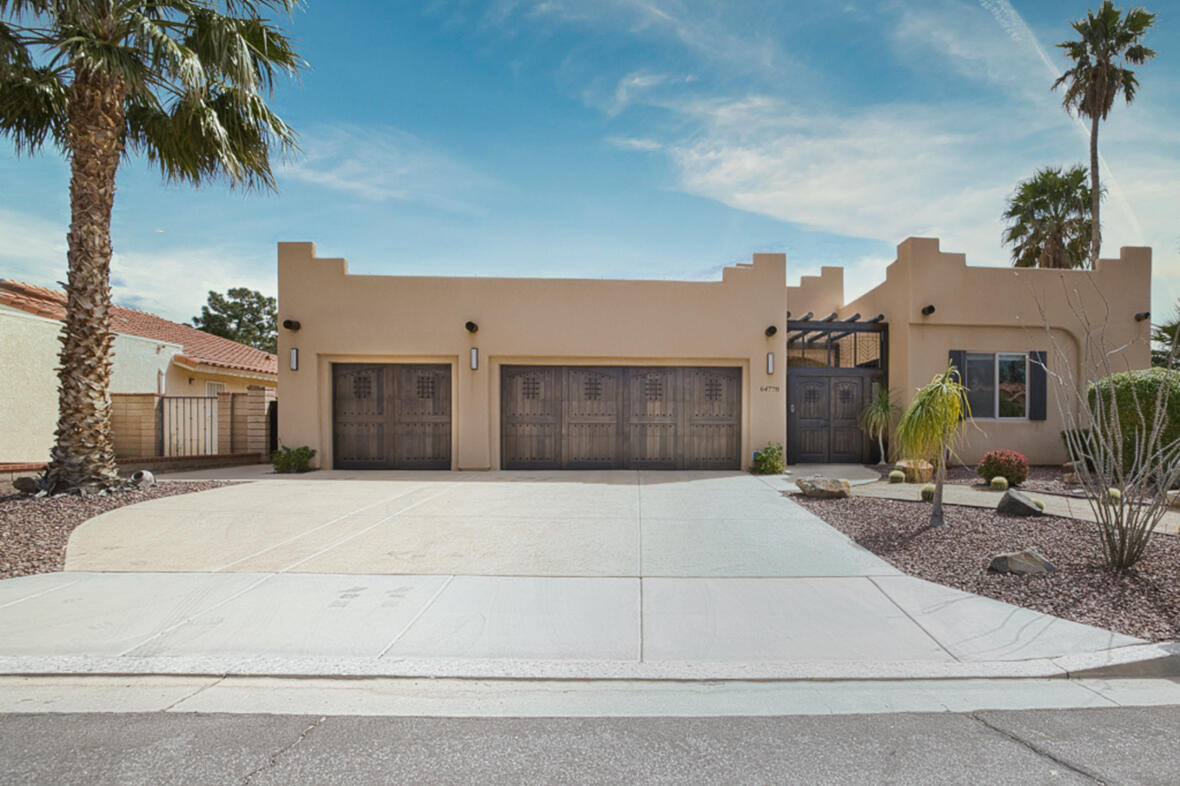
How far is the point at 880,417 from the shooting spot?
12.8m

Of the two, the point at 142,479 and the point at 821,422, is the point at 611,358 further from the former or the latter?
the point at 142,479

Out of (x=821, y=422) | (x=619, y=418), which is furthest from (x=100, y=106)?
(x=821, y=422)

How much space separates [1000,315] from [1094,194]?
8631mm

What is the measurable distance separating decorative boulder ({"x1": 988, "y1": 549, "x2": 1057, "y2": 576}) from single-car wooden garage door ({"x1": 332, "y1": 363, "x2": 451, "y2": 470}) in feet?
32.5

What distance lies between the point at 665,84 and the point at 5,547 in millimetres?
11467

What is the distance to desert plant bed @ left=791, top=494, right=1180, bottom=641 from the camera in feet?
14.3

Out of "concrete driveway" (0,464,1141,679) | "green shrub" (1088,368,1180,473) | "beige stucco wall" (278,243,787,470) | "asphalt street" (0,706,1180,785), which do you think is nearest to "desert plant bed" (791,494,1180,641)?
"concrete driveway" (0,464,1141,679)

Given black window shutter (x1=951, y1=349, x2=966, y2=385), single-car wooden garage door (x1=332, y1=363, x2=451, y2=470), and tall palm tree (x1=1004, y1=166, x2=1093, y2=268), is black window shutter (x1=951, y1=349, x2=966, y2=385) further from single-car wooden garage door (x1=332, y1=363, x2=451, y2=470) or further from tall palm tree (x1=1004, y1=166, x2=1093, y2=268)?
single-car wooden garage door (x1=332, y1=363, x2=451, y2=470)

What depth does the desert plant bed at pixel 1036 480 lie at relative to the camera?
9453 millimetres

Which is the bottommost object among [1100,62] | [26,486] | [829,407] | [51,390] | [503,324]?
[26,486]

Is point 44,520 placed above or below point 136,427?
below

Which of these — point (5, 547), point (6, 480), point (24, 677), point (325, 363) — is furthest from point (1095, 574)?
point (6, 480)

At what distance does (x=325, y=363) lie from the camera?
1273 centimetres

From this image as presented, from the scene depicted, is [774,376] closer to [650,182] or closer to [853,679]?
[650,182]
